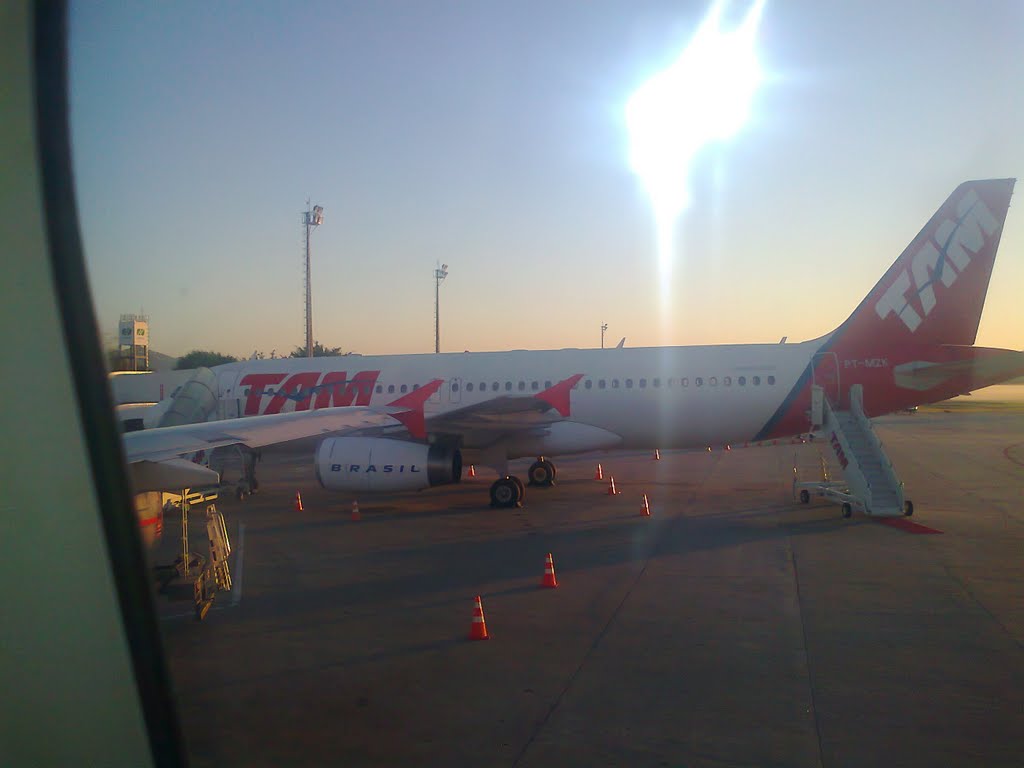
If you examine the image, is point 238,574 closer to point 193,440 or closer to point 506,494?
point 193,440

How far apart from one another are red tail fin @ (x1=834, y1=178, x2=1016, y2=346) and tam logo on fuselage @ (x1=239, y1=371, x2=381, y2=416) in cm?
1124

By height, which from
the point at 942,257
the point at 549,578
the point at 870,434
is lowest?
the point at 549,578

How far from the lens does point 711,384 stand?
16.6 meters

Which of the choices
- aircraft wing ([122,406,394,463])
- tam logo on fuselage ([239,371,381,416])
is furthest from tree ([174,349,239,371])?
aircraft wing ([122,406,394,463])

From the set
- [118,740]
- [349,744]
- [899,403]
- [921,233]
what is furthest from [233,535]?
[921,233]

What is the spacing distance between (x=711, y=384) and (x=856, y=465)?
3814 millimetres

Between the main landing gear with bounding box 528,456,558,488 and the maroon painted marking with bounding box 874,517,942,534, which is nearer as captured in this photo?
the maroon painted marking with bounding box 874,517,942,534

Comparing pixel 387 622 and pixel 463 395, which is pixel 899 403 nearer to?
pixel 463 395

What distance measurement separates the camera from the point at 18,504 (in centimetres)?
357

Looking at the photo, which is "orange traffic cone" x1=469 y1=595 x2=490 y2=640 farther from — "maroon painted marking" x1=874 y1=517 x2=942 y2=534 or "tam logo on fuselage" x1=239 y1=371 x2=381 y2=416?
"tam logo on fuselage" x1=239 y1=371 x2=381 y2=416

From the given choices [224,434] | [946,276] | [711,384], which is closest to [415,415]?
[224,434]

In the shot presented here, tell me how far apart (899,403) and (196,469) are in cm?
1456

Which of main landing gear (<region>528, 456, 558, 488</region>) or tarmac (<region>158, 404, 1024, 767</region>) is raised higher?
tarmac (<region>158, 404, 1024, 767</region>)

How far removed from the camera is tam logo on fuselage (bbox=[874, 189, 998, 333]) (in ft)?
50.3
